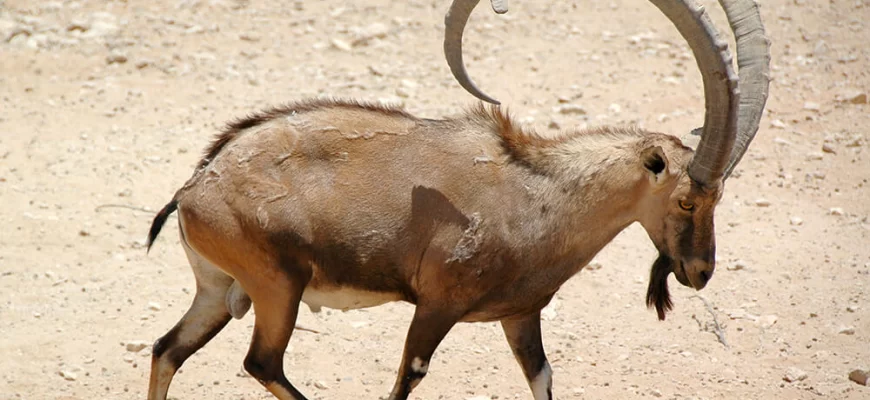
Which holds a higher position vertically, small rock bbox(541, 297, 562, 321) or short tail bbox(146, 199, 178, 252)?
short tail bbox(146, 199, 178, 252)

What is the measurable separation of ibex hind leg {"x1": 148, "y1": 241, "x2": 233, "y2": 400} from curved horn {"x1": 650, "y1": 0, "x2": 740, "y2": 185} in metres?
2.88

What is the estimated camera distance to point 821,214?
9836 millimetres

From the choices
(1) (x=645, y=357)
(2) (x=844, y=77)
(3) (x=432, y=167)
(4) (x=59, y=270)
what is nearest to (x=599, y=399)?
(1) (x=645, y=357)

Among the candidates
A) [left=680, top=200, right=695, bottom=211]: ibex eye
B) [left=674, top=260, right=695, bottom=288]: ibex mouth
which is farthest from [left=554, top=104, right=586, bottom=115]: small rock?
[left=680, top=200, right=695, bottom=211]: ibex eye

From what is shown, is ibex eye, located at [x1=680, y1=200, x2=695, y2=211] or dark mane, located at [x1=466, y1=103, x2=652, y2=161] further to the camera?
dark mane, located at [x1=466, y1=103, x2=652, y2=161]

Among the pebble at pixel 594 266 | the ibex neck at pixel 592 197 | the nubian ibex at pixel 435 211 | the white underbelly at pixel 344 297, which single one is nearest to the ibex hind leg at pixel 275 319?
the nubian ibex at pixel 435 211

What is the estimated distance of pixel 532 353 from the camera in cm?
637

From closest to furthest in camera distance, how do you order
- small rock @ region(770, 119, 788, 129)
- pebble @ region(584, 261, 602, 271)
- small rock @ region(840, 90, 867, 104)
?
pebble @ region(584, 261, 602, 271)
small rock @ region(770, 119, 788, 129)
small rock @ region(840, 90, 867, 104)

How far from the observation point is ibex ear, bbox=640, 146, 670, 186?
5578mm

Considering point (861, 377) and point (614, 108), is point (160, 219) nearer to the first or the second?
point (861, 377)

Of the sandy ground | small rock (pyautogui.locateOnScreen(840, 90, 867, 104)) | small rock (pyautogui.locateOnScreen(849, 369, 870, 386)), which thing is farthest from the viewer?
small rock (pyautogui.locateOnScreen(840, 90, 867, 104))

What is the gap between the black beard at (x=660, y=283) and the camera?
5871mm

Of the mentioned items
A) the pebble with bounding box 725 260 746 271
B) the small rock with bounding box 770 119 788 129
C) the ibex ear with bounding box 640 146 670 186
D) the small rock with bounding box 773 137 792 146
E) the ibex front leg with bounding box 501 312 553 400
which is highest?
the ibex ear with bounding box 640 146 670 186

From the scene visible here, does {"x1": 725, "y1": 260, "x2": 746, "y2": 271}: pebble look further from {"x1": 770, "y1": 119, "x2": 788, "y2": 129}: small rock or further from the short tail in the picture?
the short tail
